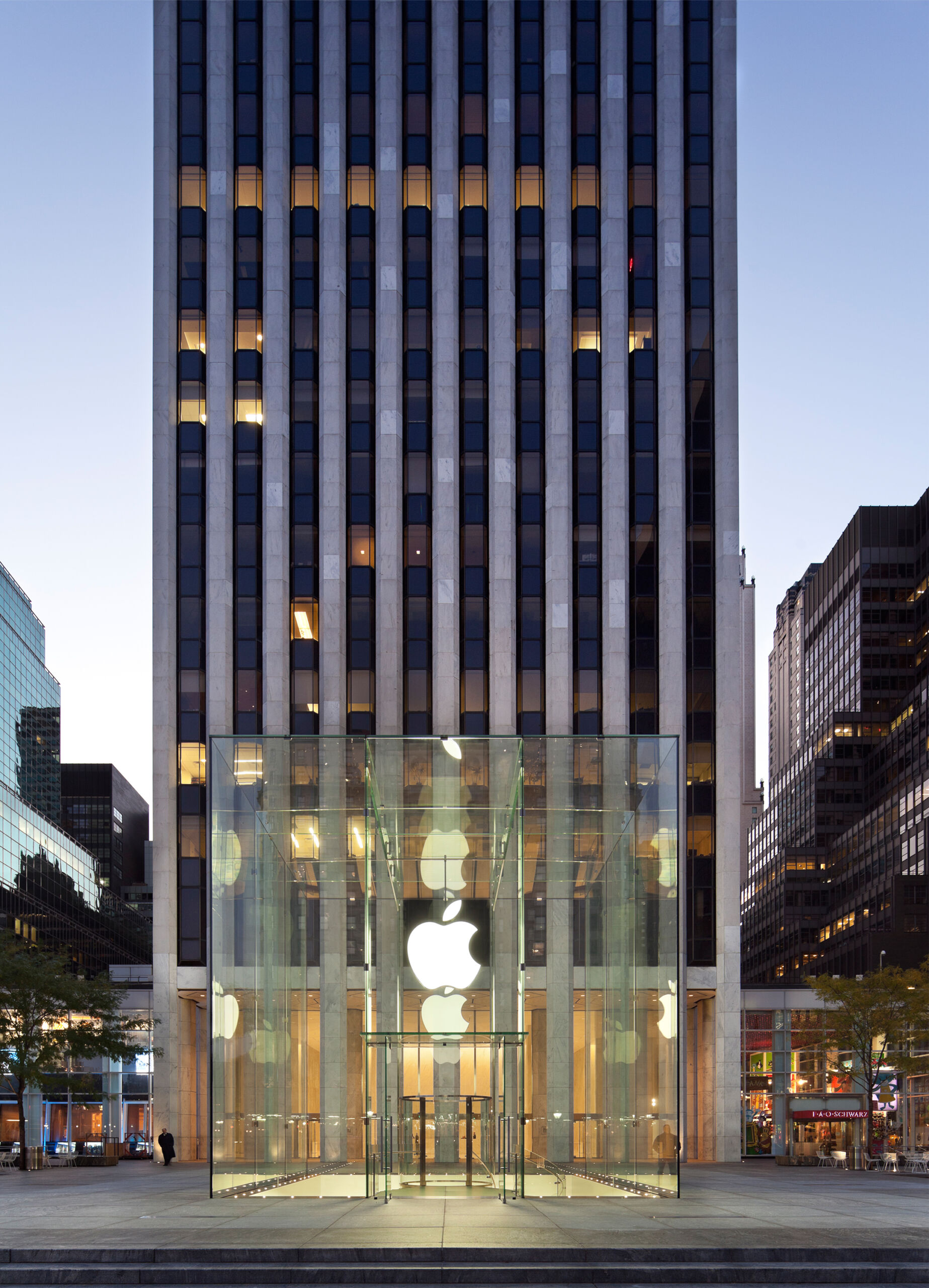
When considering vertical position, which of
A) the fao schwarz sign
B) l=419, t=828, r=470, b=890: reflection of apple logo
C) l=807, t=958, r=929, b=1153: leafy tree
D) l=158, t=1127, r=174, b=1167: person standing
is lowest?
the fao schwarz sign

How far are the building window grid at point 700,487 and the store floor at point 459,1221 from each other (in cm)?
2266

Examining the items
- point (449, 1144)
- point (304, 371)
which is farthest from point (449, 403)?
point (449, 1144)

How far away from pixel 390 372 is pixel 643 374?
1056cm

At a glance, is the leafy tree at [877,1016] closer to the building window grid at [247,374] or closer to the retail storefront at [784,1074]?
the retail storefront at [784,1074]

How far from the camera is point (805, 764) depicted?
166m

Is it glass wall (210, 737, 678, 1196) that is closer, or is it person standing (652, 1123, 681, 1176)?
person standing (652, 1123, 681, 1176)

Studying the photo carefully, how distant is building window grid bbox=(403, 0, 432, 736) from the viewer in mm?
53344

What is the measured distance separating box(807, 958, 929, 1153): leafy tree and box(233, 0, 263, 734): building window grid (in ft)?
82.0

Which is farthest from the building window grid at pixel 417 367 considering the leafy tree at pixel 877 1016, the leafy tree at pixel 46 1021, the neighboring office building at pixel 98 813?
the neighboring office building at pixel 98 813

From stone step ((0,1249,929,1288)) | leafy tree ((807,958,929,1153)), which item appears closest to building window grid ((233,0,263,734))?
leafy tree ((807,958,929,1153))

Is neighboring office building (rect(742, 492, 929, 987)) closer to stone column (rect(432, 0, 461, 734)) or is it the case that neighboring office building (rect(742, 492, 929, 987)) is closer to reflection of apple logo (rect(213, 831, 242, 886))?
stone column (rect(432, 0, 461, 734))

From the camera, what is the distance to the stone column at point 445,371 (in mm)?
52938

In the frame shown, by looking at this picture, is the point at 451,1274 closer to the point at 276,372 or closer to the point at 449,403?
the point at 449,403

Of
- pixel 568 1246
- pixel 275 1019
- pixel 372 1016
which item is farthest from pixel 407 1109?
pixel 568 1246
